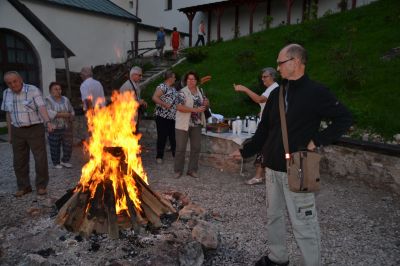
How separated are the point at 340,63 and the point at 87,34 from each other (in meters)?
13.2

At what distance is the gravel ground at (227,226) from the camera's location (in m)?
3.76

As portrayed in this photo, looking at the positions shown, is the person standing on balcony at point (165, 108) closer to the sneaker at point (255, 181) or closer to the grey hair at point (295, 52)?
the sneaker at point (255, 181)

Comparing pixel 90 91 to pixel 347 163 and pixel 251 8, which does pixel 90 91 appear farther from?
pixel 251 8

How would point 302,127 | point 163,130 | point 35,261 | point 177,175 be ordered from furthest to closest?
1. point 163,130
2. point 177,175
3. point 35,261
4. point 302,127

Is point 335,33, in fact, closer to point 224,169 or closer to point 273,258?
point 224,169

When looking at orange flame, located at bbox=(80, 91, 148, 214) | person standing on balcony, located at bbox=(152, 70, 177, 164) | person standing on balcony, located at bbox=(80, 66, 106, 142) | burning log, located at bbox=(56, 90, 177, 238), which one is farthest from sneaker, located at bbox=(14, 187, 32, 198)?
person standing on balcony, located at bbox=(152, 70, 177, 164)

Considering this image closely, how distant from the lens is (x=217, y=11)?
79.2 ft

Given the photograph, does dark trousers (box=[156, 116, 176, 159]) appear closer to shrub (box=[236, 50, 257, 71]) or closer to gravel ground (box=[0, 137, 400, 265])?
gravel ground (box=[0, 137, 400, 265])

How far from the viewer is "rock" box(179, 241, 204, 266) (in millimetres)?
3612

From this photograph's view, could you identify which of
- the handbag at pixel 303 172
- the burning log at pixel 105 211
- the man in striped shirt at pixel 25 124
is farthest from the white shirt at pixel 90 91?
the handbag at pixel 303 172

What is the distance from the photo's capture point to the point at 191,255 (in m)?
3.69

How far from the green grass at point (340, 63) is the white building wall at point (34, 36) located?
4.07 metres

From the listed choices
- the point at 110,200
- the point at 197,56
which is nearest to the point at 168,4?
the point at 197,56

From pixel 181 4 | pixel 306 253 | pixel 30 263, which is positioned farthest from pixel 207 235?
pixel 181 4
